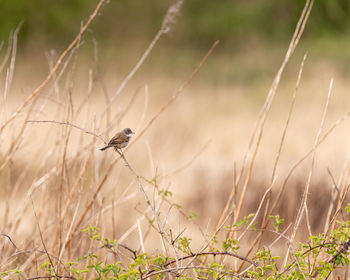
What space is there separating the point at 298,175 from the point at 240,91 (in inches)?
306

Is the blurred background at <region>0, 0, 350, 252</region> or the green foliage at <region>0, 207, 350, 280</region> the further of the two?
the blurred background at <region>0, 0, 350, 252</region>

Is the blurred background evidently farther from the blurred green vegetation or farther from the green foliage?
the green foliage

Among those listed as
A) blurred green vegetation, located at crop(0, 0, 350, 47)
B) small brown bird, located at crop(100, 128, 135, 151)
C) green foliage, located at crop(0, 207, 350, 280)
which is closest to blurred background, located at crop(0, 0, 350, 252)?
blurred green vegetation, located at crop(0, 0, 350, 47)

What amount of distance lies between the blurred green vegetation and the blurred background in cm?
3

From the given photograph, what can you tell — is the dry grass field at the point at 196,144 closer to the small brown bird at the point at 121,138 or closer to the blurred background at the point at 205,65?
the blurred background at the point at 205,65

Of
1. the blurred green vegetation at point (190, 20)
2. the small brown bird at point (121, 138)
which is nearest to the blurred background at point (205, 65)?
the blurred green vegetation at point (190, 20)

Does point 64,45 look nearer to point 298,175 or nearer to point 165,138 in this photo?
point 165,138

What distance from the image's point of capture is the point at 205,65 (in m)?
16.6

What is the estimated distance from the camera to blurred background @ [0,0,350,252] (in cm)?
1123

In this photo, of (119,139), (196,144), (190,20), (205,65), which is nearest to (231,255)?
(119,139)

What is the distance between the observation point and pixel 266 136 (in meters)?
11.0

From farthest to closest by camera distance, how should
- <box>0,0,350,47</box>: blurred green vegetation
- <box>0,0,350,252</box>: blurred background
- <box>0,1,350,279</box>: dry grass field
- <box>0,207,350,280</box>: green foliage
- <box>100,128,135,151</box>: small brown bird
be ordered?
<box>0,0,350,47</box>: blurred green vegetation
<box>0,0,350,252</box>: blurred background
<box>0,1,350,279</box>: dry grass field
<box>100,128,135,151</box>: small brown bird
<box>0,207,350,280</box>: green foliage

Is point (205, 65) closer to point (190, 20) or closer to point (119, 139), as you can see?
point (190, 20)

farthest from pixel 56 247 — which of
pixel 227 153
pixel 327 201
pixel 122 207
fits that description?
pixel 227 153
